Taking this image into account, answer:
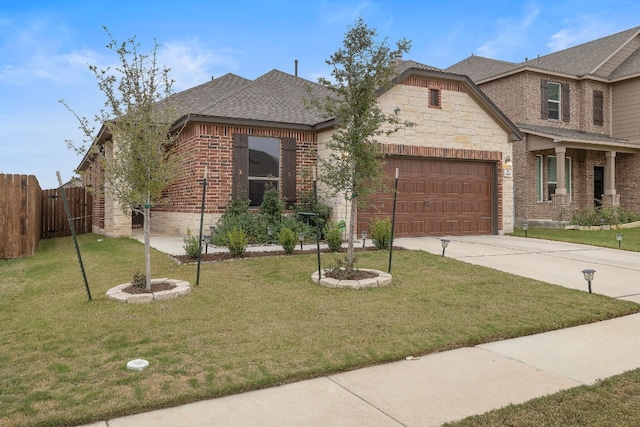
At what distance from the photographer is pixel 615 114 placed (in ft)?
71.7

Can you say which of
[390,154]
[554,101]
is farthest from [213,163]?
[554,101]

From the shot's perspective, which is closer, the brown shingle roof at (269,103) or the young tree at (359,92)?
the young tree at (359,92)

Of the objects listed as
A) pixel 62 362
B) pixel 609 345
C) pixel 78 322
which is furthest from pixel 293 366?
pixel 609 345

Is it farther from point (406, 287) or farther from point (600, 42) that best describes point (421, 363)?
point (600, 42)

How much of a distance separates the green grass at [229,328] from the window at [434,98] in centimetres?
666

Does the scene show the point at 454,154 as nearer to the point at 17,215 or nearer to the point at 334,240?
the point at 334,240

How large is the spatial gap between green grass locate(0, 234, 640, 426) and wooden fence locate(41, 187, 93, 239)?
9030 millimetres

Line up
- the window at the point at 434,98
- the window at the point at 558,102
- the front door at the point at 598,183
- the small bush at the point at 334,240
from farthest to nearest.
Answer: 1. the window at the point at 558,102
2. the front door at the point at 598,183
3. the window at the point at 434,98
4. the small bush at the point at 334,240

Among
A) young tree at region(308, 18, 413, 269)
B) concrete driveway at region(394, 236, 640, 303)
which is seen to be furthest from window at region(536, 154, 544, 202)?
young tree at region(308, 18, 413, 269)

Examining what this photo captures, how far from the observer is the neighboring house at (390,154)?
482 inches

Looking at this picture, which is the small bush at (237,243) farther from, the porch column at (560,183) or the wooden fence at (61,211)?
the porch column at (560,183)

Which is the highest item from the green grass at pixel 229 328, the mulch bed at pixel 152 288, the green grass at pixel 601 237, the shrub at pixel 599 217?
the shrub at pixel 599 217

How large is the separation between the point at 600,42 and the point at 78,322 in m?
26.7

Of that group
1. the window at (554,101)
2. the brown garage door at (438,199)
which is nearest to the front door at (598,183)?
the window at (554,101)
